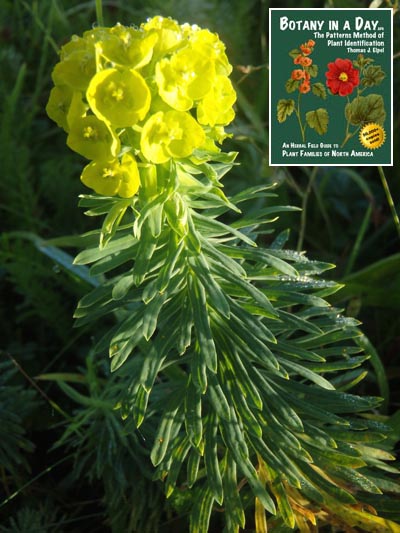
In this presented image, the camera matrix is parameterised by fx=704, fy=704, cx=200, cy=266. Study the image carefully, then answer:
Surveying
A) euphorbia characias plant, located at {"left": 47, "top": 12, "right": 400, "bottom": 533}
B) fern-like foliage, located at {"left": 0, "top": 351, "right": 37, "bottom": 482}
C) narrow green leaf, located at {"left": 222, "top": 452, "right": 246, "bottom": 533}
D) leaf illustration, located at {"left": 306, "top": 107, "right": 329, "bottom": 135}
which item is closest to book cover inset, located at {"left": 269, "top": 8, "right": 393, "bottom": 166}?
leaf illustration, located at {"left": 306, "top": 107, "right": 329, "bottom": 135}

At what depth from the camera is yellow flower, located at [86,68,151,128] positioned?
1.22m

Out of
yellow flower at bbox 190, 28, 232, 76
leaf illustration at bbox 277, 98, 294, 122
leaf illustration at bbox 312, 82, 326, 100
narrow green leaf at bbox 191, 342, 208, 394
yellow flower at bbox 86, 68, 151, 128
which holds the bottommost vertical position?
narrow green leaf at bbox 191, 342, 208, 394

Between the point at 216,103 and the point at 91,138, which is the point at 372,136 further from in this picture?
the point at 91,138

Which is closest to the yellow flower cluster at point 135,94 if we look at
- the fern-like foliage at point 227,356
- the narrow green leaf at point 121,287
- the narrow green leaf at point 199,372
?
the fern-like foliage at point 227,356

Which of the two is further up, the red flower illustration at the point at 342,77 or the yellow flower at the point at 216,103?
the red flower illustration at the point at 342,77

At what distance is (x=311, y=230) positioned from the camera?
2.79 meters

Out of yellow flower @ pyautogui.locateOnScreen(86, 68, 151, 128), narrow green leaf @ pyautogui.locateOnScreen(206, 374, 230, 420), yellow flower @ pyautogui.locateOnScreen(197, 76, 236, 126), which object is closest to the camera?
yellow flower @ pyautogui.locateOnScreen(86, 68, 151, 128)

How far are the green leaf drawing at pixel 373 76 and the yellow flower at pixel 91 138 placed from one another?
0.95 meters

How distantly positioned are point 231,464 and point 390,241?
1.34 meters

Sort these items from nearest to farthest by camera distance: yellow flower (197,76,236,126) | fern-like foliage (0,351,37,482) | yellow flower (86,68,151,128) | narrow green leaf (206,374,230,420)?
1. yellow flower (86,68,151,128)
2. yellow flower (197,76,236,126)
3. narrow green leaf (206,374,230,420)
4. fern-like foliage (0,351,37,482)

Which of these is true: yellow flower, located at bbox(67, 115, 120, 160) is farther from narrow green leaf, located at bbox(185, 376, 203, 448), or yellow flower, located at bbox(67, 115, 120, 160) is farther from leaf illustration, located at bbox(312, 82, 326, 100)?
leaf illustration, located at bbox(312, 82, 326, 100)

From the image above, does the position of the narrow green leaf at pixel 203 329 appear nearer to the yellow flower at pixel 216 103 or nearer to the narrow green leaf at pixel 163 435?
the narrow green leaf at pixel 163 435

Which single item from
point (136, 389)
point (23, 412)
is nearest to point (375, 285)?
point (136, 389)

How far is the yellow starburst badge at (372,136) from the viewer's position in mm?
1968
